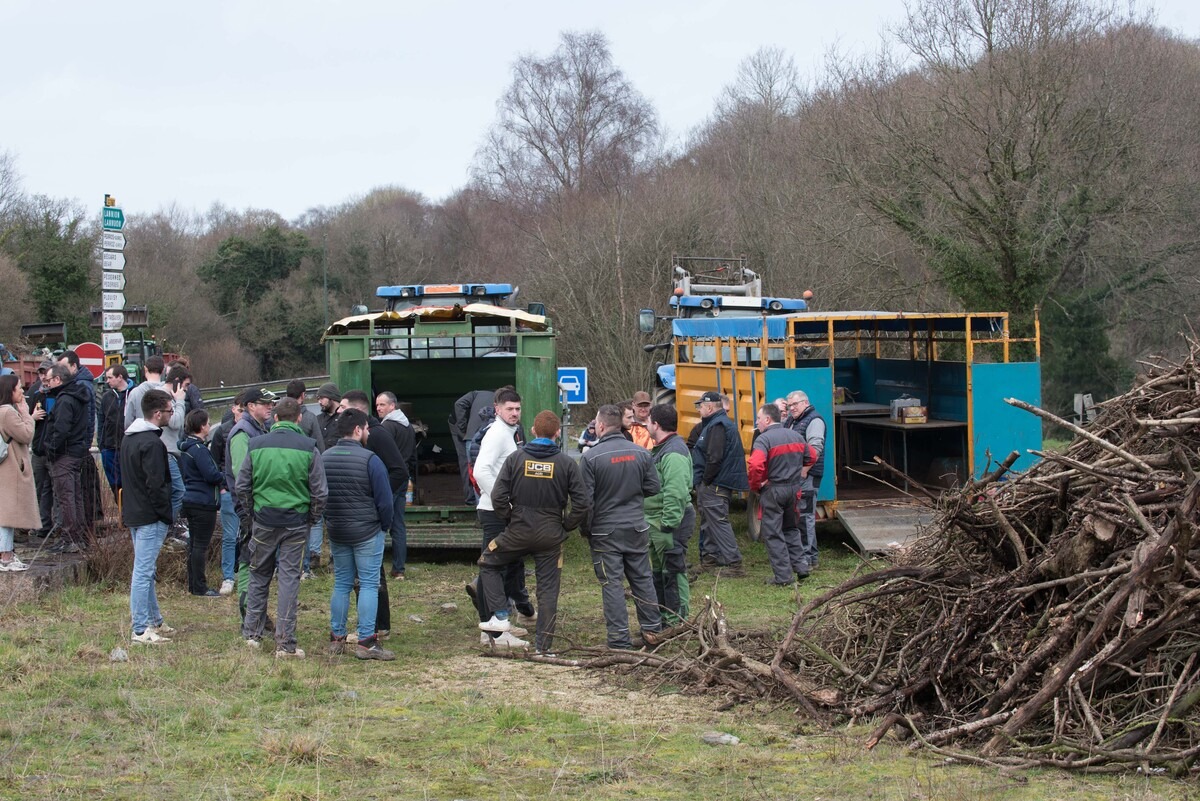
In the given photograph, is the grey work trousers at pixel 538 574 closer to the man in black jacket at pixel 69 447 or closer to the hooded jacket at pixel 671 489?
the hooded jacket at pixel 671 489

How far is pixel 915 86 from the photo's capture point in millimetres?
25094

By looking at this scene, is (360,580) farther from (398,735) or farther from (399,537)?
(399,537)

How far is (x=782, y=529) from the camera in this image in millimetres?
11055

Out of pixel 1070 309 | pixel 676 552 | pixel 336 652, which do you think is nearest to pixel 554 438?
pixel 676 552

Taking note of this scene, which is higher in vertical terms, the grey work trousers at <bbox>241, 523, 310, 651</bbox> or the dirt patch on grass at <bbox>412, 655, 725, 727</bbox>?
the grey work trousers at <bbox>241, 523, 310, 651</bbox>

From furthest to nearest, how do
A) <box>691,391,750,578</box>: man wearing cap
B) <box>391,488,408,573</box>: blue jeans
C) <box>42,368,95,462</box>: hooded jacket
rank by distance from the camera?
<box>391,488,408,573</box>: blue jeans → <box>691,391,750,578</box>: man wearing cap → <box>42,368,95,462</box>: hooded jacket

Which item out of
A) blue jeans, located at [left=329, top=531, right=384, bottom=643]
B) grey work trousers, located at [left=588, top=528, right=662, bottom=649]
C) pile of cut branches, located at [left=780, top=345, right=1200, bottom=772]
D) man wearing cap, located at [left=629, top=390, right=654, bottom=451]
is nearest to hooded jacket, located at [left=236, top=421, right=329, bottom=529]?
blue jeans, located at [left=329, top=531, right=384, bottom=643]

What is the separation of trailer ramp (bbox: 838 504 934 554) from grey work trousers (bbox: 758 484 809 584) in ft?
1.96

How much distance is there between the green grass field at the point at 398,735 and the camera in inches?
208

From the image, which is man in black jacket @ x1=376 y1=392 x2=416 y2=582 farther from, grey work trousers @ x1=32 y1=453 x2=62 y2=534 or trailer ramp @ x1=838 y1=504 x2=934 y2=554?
trailer ramp @ x1=838 y1=504 x2=934 y2=554

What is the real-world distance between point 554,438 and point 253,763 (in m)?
3.37

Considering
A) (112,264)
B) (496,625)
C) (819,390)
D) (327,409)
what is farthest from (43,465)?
(819,390)

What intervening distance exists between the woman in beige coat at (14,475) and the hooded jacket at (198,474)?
1345 millimetres

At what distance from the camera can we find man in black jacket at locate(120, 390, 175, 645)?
844 cm
